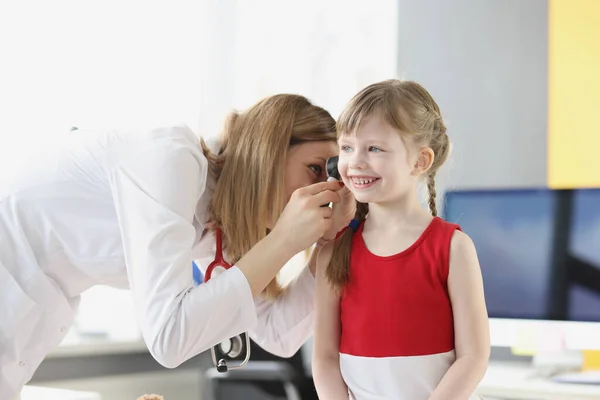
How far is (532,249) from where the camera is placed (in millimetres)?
2619

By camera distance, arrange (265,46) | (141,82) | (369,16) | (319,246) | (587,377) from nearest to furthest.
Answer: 1. (319,246)
2. (587,377)
3. (141,82)
4. (369,16)
5. (265,46)

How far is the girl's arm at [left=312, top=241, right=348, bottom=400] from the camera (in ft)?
4.71

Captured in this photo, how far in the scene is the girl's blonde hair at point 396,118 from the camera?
1380mm

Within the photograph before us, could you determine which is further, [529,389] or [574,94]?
[574,94]

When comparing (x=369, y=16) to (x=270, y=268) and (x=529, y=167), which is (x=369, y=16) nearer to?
(x=529, y=167)

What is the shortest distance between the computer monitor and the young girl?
1.25 m

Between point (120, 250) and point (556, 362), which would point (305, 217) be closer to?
point (120, 250)

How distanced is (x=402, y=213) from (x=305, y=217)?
0.18m

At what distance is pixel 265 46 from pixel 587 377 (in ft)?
7.89

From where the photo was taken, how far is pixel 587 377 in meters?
2.48

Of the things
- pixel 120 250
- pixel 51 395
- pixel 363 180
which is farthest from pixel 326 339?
pixel 51 395

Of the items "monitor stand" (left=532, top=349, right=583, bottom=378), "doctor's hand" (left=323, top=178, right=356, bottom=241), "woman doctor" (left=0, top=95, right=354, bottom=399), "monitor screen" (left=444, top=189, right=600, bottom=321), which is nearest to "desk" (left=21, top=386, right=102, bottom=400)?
"woman doctor" (left=0, top=95, right=354, bottom=399)

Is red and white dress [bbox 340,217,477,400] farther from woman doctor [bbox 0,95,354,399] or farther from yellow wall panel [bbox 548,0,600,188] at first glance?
yellow wall panel [bbox 548,0,600,188]

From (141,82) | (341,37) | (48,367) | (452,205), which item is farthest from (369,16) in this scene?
(48,367)
